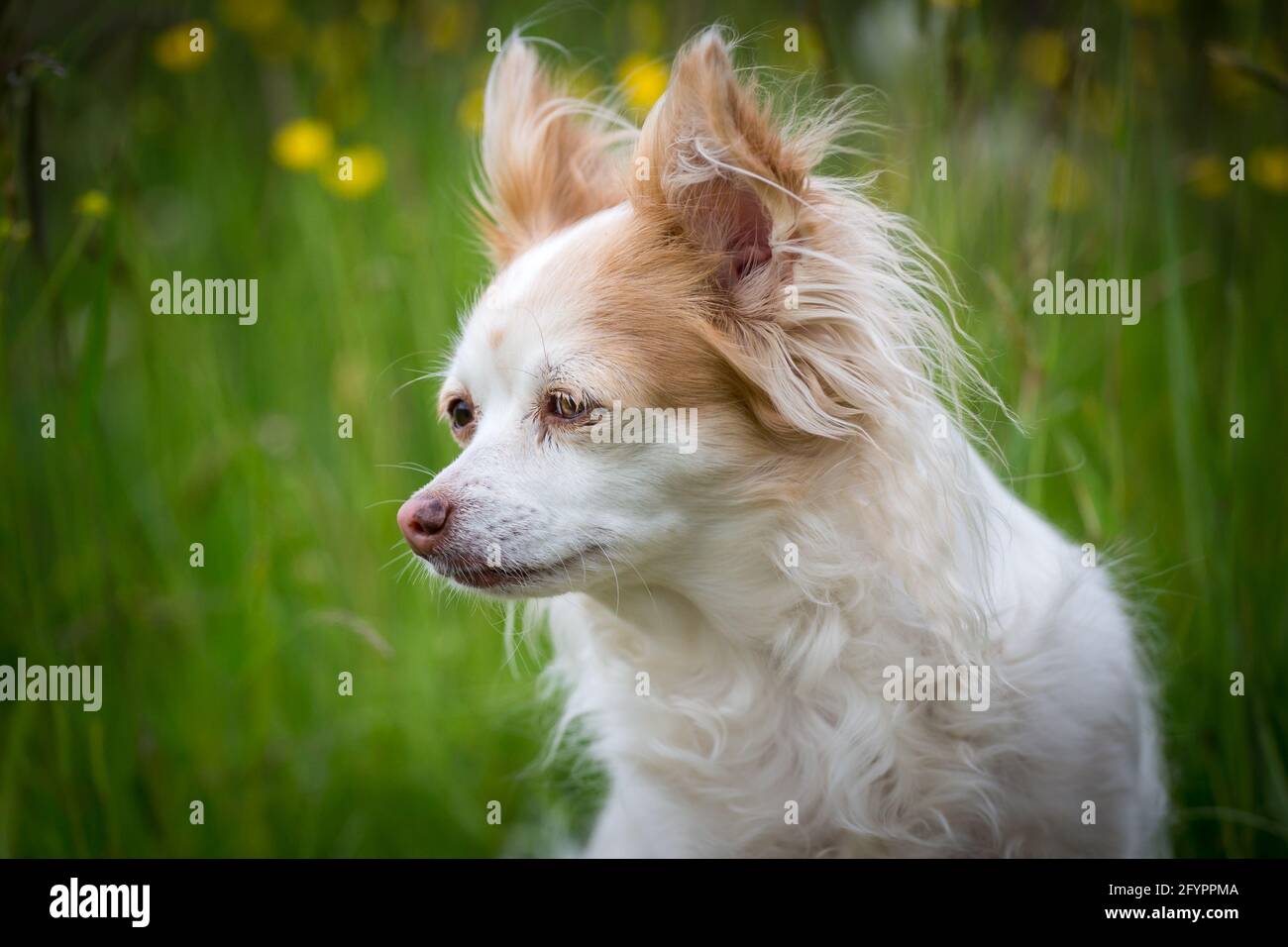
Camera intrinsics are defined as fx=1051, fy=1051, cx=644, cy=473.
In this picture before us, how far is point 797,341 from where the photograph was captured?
190cm

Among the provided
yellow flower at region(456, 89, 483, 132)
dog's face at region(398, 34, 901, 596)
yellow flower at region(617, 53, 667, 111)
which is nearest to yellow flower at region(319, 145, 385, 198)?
yellow flower at region(456, 89, 483, 132)

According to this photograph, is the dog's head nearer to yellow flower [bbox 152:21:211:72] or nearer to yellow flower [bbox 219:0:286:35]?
yellow flower [bbox 152:21:211:72]

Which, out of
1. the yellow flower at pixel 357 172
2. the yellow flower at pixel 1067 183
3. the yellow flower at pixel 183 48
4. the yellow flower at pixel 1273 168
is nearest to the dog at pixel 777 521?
the yellow flower at pixel 1067 183

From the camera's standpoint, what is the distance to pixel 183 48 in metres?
3.27

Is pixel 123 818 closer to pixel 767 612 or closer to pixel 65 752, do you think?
pixel 65 752

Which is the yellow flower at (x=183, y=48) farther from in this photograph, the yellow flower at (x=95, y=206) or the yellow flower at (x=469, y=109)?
the yellow flower at (x=95, y=206)

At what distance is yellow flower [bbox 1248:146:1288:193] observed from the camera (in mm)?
3146

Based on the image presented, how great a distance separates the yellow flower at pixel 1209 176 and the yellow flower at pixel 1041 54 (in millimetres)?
496

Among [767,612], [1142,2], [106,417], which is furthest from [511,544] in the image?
[1142,2]

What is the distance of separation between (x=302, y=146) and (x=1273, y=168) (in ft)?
9.74

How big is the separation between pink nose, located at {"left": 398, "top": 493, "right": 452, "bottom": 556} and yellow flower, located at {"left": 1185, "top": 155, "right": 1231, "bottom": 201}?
240cm

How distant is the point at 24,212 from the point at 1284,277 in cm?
335

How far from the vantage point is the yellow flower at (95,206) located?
7.34ft

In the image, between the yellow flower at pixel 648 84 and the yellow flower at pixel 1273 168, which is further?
the yellow flower at pixel 1273 168
